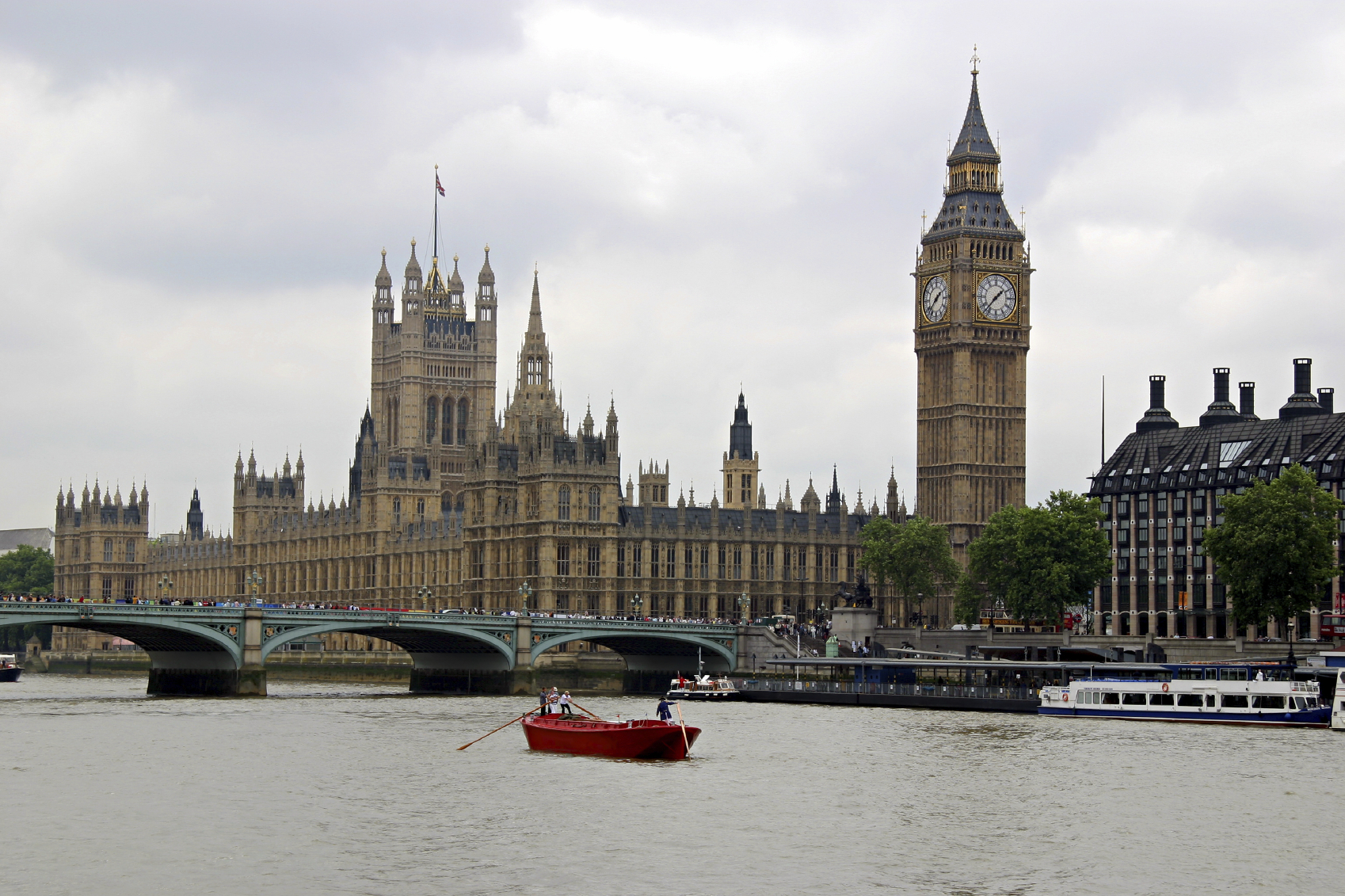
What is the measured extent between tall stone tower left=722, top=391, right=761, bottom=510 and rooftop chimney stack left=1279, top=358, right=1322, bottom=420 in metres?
70.0

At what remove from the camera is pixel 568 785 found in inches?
2457

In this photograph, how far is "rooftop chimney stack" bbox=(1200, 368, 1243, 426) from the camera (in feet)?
423

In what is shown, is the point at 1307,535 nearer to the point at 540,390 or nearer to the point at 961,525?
the point at 961,525

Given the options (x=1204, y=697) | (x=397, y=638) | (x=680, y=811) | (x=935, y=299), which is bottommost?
(x=680, y=811)

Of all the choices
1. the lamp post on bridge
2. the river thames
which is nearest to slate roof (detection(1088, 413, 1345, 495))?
the river thames

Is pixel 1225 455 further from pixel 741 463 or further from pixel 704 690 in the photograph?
pixel 741 463

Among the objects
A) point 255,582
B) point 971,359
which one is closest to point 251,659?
point 255,582

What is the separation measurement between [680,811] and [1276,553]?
177 feet

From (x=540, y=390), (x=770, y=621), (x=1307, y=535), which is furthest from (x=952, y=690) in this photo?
(x=540, y=390)

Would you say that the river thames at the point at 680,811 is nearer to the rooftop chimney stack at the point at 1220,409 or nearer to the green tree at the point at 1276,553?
the green tree at the point at 1276,553

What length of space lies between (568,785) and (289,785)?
8.17 m

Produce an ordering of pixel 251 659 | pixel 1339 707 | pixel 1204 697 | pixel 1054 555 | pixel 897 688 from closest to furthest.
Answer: pixel 1339 707 → pixel 1204 697 → pixel 897 688 → pixel 251 659 → pixel 1054 555

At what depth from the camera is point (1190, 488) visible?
12400 cm

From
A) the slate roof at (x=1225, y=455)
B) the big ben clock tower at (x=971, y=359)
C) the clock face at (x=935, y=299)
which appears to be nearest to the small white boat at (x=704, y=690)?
the slate roof at (x=1225, y=455)
